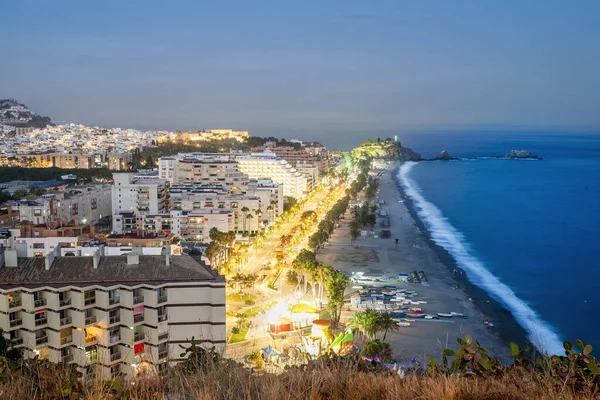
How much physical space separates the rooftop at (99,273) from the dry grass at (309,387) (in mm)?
8429

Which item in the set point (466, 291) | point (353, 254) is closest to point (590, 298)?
point (466, 291)

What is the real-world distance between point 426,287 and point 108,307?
15.3m

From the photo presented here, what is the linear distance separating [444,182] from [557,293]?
158 feet

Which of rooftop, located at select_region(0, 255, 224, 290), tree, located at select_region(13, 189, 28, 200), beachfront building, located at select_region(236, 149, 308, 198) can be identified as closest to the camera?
rooftop, located at select_region(0, 255, 224, 290)

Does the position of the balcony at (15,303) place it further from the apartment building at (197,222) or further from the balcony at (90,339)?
the apartment building at (197,222)

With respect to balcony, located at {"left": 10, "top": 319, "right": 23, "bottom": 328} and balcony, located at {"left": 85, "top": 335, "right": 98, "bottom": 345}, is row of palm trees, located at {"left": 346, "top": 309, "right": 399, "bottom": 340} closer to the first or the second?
balcony, located at {"left": 85, "top": 335, "right": 98, "bottom": 345}

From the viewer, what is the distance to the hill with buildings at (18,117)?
5335 inches

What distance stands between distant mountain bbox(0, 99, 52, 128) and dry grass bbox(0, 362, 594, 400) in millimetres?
145701

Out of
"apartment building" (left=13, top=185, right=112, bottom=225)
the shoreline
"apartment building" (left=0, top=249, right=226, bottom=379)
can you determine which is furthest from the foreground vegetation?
"apartment building" (left=13, top=185, right=112, bottom=225)

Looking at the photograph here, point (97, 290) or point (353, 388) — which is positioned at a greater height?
point (353, 388)

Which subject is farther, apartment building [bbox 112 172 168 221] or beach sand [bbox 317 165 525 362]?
apartment building [bbox 112 172 168 221]

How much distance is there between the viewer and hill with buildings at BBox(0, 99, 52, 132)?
445ft

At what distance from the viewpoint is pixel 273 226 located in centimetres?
3762

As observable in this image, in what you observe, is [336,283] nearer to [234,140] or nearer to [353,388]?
[353,388]
